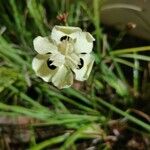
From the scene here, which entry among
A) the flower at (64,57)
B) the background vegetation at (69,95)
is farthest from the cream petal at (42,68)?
the background vegetation at (69,95)

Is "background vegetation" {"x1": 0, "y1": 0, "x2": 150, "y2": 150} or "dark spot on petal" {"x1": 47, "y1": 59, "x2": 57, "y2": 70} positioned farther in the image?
"background vegetation" {"x1": 0, "y1": 0, "x2": 150, "y2": 150}

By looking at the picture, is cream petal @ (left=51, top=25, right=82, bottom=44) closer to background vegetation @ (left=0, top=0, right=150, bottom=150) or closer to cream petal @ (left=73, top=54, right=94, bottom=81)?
cream petal @ (left=73, top=54, right=94, bottom=81)

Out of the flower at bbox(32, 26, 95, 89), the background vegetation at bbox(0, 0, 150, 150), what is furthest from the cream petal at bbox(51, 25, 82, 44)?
the background vegetation at bbox(0, 0, 150, 150)

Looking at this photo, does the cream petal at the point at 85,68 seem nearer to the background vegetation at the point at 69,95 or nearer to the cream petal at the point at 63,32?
the cream petal at the point at 63,32

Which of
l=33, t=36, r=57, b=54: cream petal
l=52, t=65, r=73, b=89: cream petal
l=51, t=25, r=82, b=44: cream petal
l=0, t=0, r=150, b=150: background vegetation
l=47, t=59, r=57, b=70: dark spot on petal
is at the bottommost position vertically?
l=0, t=0, r=150, b=150: background vegetation

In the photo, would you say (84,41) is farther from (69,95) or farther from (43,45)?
(69,95)
